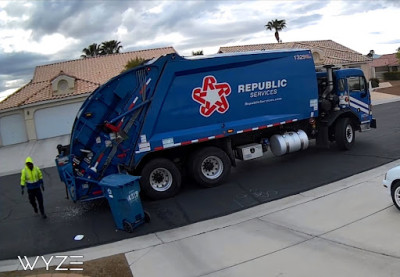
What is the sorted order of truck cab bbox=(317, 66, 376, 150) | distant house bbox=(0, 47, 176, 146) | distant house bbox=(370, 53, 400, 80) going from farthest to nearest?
distant house bbox=(370, 53, 400, 80)
distant house bbox=(0, 47, 176, 146)
truck cab bbox=(317, 66, 376, 150)

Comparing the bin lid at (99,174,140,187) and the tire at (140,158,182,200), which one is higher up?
the bin lid at (99,174,140,187)

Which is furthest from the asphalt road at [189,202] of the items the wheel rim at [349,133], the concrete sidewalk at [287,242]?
the concrete sidewalk at [287,242]

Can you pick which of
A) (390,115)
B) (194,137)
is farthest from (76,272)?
(390,115)

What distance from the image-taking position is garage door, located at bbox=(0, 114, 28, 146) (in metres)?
28.6

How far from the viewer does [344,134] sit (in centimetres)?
1352

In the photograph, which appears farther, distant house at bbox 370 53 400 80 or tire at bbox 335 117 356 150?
distant house at bbox 370 53 400 80

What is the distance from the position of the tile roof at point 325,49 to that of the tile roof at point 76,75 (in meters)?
8.49

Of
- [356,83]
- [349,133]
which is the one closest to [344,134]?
[349,133]

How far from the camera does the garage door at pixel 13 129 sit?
28578 millimetres

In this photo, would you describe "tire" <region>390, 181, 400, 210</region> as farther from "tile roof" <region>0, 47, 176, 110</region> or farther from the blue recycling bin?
"tile roof" <region>0, 47, 176, 110</region>

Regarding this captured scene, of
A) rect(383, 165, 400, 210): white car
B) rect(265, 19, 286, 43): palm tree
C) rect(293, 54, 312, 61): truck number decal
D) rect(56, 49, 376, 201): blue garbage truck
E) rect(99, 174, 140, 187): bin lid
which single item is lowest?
rect(383, 165, 400, 210): white car

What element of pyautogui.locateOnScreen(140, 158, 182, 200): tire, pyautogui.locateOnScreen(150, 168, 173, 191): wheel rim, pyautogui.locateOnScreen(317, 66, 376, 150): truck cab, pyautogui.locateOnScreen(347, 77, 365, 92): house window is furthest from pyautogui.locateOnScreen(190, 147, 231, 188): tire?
pyautogui.locateOnScreen(347, 77, 365, 92): house window

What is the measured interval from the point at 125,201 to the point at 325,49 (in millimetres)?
38755

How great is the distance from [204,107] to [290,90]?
9.93 feet
